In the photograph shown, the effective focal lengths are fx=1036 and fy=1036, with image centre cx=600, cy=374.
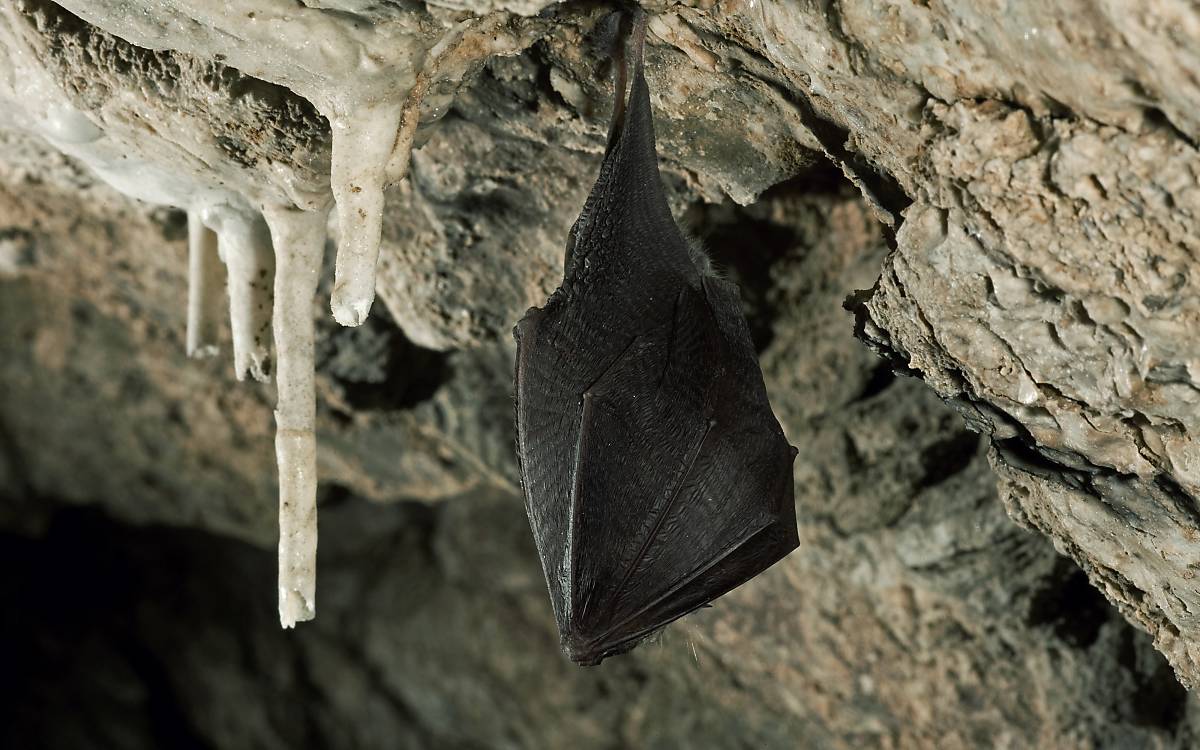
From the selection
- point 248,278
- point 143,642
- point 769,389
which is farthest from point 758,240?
point 143,642

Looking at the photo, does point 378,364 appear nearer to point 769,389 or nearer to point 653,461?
point 769,389

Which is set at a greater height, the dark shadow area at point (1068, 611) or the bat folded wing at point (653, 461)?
the bat folded wing at point (653, 461)

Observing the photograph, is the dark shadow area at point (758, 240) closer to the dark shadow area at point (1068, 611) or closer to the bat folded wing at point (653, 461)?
the bat folded wing at point (653, 461)

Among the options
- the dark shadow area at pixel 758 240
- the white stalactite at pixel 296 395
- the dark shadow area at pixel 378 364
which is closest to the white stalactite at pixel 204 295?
the white stalactite at pixel 296 395

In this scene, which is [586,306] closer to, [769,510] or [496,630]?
[769,510]

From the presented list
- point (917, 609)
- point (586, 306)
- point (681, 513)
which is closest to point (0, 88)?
point (586, 306)
